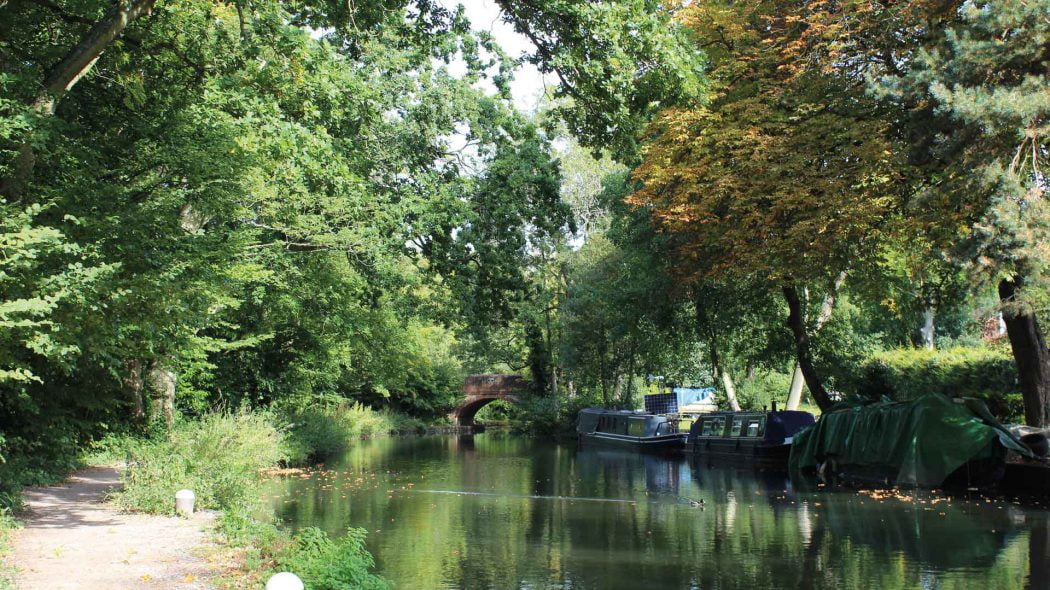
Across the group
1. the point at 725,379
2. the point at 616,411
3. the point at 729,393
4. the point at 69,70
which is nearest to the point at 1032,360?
the point at 725,379

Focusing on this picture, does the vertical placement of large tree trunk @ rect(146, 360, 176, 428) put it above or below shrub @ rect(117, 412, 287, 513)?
above

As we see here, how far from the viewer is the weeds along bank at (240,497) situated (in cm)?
823

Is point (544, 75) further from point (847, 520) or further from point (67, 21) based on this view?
point (847, 520)

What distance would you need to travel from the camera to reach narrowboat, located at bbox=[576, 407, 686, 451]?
3142cm

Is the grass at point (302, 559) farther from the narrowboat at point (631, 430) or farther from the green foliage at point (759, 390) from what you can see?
the green foliage at point (759, 390)

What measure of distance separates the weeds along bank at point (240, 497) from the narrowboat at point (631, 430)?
12.8 m

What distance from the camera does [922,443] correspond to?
721 inches

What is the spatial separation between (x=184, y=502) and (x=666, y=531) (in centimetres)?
705

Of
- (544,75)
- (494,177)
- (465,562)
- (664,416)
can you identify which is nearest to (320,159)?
(544,75)

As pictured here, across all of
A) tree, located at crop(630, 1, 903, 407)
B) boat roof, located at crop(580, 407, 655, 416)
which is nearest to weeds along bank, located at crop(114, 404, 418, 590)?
tree, located at crop(630, 1, 903, 407)

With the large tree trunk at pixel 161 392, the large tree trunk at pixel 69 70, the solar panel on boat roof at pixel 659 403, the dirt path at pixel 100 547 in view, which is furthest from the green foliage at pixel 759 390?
the large tree trunk at pixel 69 70

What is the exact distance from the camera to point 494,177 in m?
19.0

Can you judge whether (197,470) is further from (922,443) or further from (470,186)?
(922,443)

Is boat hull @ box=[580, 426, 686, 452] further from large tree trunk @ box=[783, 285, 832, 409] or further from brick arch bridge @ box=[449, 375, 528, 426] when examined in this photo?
brick arch bridge @ box=[449, 375, 528, 426]
